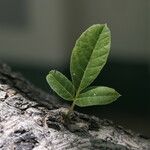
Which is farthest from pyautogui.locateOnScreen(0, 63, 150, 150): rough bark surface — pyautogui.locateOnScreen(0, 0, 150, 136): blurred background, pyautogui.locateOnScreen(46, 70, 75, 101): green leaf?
pyautogui.locateOnScreen(0, 0, 150, 136): blurred background

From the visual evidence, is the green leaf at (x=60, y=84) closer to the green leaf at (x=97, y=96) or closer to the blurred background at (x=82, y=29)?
the green leaf at (x=97, y=96)

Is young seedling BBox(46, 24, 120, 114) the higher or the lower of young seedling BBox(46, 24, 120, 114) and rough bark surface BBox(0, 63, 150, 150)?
the higher

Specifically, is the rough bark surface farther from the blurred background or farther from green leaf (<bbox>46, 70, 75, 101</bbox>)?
the blurred background

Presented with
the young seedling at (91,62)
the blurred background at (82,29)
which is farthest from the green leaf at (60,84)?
the blurred background at (82,29)

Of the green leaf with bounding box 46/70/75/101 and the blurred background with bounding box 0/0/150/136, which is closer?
the green leaf with bounding box 46/70/75/101

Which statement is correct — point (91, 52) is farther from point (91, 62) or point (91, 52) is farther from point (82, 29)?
point (82, 29)

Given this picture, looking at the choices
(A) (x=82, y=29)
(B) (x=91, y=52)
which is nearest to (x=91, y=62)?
(B) (x=91, y=52)
